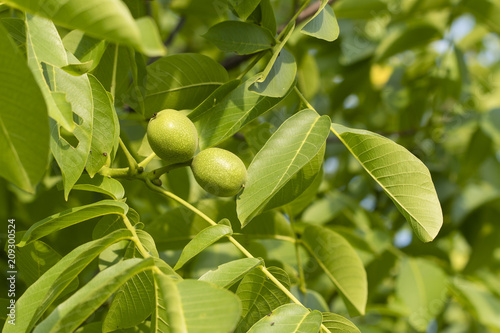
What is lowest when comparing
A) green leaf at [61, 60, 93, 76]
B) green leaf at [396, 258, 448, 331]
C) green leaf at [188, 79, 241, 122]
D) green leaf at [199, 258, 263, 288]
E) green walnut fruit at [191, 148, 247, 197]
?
green leaf at [396, 258, 448, 331]

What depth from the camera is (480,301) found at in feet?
7.86

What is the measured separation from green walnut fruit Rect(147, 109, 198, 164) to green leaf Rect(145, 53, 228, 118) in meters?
0.17

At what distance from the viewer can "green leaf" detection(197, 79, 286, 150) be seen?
1220 millimetres

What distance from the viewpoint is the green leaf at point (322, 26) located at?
1.14 meters

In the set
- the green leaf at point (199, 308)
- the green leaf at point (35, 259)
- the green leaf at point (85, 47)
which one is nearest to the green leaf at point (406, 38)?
the green leaf at point (85, 47)

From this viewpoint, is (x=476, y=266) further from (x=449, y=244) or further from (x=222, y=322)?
(x=222, y=322)

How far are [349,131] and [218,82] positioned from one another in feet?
1.36

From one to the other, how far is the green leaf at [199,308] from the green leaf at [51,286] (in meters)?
0.18

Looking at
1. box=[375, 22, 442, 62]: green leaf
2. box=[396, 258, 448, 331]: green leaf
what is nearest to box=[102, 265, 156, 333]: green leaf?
box=[396, 258, 448, 331]: green leaf

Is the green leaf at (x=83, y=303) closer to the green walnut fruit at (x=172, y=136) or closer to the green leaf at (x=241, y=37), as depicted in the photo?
the green walnut fruit at (x=172, y=136)

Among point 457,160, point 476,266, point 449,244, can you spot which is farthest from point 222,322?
point 449,244

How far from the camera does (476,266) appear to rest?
2770 millimetres

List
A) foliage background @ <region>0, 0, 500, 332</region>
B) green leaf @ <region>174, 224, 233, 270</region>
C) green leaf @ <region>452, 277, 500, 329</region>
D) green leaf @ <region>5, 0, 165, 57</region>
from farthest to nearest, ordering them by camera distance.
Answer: green leaf @ <region>452, 277, 500, 329</region>, foliage background @ <region>0, 0, 500, 332</region>, green leaf @ <region>174, 224, 233, 270</region>, green leaf @ <region>5, 0, 165, 57</region>

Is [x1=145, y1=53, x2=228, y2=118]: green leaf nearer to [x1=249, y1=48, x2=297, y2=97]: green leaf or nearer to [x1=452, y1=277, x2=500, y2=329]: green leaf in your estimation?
[x1=249, y1=48, x2=297, y2=97]: green leaf
